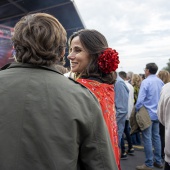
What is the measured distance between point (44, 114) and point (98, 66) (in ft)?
2.57

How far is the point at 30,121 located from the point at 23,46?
1.10 feet

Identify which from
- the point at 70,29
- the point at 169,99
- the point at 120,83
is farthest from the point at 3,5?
the point at 169,99

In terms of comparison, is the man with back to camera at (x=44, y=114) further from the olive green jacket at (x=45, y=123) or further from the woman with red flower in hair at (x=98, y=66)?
the woman with red flower in hair at (x=98, y=66)

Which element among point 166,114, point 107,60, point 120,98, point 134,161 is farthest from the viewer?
point 134,161

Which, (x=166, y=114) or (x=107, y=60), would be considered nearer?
(x=107, y=60)

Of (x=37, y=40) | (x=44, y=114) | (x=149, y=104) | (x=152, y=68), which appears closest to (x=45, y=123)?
(x=44, y=114)

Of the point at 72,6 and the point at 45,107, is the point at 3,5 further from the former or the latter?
the point at 45,107

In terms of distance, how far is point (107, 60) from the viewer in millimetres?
1559

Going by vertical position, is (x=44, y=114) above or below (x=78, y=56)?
below

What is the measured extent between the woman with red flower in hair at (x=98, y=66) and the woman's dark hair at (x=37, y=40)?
526 mm

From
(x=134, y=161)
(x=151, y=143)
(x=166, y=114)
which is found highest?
(x=166, y=114)

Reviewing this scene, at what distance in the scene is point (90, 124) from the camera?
3.18 ft

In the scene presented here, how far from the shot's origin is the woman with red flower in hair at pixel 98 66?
5.02 feet

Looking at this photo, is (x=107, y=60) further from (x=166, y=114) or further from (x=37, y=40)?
(x=166, y=114)
